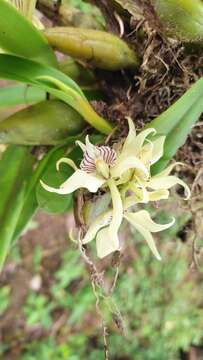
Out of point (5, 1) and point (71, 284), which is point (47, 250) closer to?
point (71, 284)

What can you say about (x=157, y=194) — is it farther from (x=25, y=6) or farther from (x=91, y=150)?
(x=25, y=6)

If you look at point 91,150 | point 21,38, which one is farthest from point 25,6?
point 91,150

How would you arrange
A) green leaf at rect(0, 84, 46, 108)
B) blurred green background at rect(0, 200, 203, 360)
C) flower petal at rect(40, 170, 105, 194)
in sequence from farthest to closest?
blurred green background at rect(0, 200, 203, 360)
green leaf at rect(0, 84, 46, 108)
flower petal at rect(40, 170, 105, 194)

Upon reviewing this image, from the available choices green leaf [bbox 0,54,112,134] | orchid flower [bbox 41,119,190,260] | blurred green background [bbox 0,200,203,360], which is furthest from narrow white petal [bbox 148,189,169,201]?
blurred green background [bbox 0,200,203,360]

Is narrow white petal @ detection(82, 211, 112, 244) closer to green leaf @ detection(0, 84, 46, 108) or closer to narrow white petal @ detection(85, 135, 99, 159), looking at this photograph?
narrow white petal @ detection(85, 135, 99, 159)

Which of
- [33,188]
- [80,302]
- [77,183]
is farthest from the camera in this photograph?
[80,302]

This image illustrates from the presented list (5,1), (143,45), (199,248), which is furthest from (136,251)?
(5,1)

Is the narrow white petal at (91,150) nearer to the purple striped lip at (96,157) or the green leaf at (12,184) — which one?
the purple striped lip at (96,157)

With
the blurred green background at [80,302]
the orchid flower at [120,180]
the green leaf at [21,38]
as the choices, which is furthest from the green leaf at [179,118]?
the blurred green background at [80,302]
